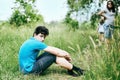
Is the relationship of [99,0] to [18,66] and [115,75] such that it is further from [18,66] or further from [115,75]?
[115,75]

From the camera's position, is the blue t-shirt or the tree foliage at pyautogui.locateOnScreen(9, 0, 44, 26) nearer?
the blue t-shirt

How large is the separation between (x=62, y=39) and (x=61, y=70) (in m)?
4.49

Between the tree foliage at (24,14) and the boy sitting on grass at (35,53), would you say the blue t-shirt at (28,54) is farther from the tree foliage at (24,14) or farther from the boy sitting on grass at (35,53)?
the tree foliage at (24,14)

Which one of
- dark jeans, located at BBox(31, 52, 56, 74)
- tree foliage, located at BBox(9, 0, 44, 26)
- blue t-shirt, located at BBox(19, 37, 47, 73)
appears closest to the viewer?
blue t-shirt, located at BBox(19, 37, 47, 73)

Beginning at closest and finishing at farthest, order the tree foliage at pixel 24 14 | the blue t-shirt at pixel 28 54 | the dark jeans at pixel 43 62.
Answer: the blue t-shirt at pixel 28 54, the dark jeans at pixel 43 62, the tree foliage at pixel 24 14

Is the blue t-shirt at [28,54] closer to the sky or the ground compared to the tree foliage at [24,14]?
closer to the sky

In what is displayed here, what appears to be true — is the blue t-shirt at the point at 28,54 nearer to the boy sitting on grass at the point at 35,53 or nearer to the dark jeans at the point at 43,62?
the boy sitting on grass at the point at 35,53

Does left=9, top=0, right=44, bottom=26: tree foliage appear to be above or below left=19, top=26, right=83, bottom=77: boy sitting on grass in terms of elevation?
below

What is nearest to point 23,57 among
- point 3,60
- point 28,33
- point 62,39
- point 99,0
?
point 3,60

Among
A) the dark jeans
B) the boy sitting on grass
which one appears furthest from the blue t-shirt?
the dark jeans

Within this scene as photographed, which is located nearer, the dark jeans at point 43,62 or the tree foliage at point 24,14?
the dark jeans at point 43,62

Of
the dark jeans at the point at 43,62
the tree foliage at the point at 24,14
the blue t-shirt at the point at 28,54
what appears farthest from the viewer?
the tree foliage at the point at 24,14

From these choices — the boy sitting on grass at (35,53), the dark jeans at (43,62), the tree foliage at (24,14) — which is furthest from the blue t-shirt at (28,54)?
the tree foliage at (24,14)

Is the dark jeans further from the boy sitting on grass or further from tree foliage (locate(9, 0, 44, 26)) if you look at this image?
tree foliage (locate(9, 0, 44, 26))
